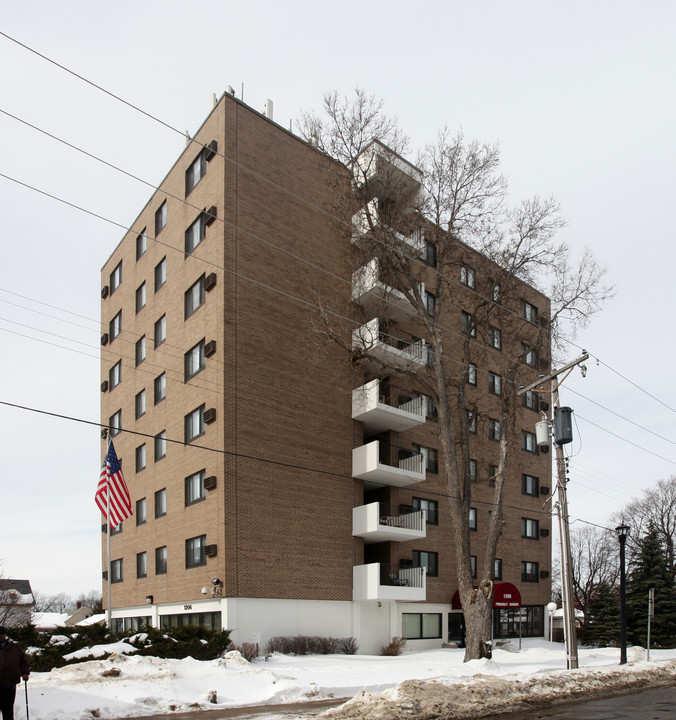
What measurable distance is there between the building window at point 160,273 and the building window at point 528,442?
73.7 ft

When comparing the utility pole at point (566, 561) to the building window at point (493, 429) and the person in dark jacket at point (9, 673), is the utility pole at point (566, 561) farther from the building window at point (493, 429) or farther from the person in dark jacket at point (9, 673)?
the building window at point (493, 429)

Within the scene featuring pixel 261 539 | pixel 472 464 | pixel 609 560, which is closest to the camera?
pixel 261 539

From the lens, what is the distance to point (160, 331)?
36.0m

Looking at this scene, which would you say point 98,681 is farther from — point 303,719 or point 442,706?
point 442,706

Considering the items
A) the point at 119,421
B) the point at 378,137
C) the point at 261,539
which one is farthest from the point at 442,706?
the point at 119,421

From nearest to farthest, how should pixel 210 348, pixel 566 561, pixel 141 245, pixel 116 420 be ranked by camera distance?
pixel 566 561, pixel 210 348, pixel 141 245, pixel 116 420

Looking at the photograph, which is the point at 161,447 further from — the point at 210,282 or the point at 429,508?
the point at 429,508

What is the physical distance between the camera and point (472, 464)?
3959cm

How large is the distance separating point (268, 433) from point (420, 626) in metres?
12.5

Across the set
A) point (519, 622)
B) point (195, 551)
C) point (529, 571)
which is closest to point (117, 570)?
point (195, 551)

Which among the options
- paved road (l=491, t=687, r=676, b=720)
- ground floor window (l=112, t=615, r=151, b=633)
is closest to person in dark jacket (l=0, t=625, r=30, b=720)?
paved road (l=491, t=687, r=676, b=720)

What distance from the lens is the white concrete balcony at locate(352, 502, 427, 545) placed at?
30.0m

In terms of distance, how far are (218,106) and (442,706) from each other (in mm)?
25197

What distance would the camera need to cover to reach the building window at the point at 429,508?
3481 cm
